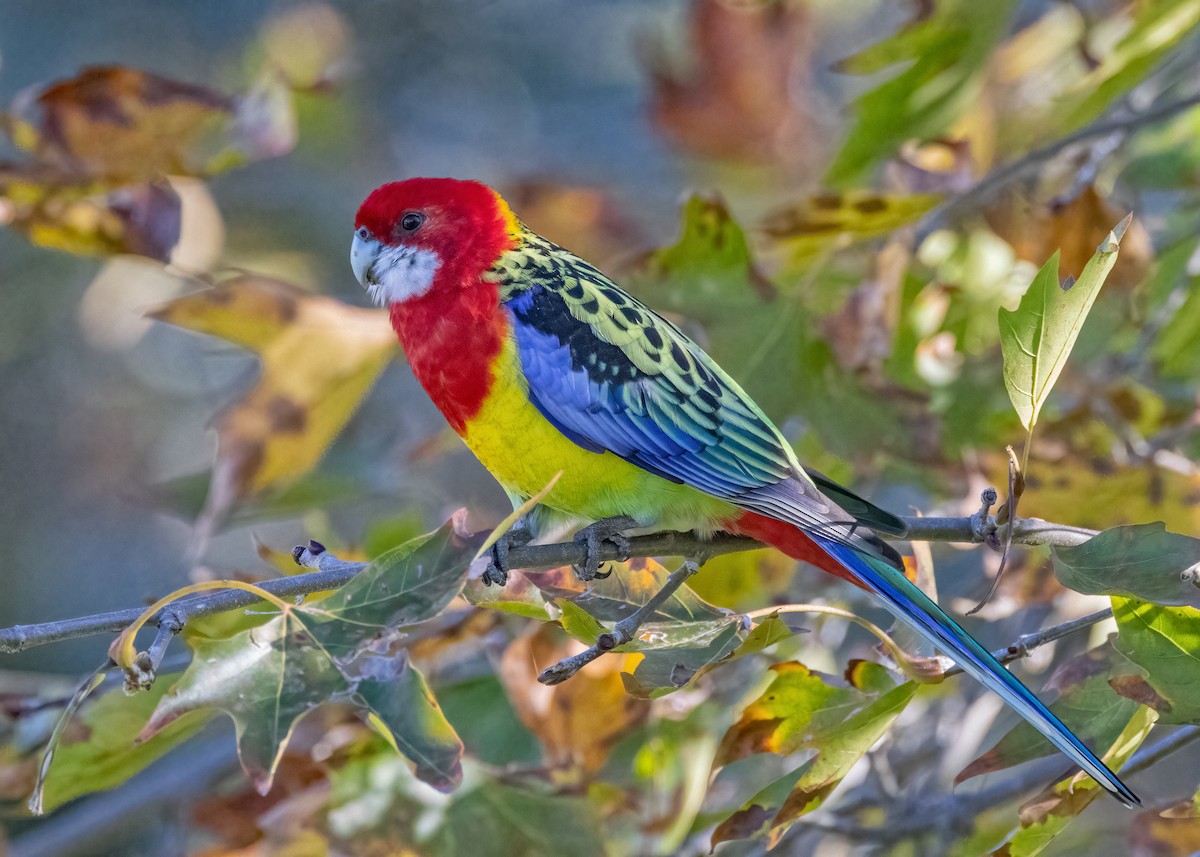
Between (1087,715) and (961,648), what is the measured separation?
0.25 m

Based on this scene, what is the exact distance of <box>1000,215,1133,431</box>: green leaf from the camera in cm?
189

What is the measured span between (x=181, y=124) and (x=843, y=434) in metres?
1.86

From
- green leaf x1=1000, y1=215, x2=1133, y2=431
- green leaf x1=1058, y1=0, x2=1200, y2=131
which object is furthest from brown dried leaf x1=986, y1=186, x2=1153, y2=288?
green leaf x1=1000, y1=215, x2=1133, y2=431

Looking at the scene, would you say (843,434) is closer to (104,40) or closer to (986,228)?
(986,228)

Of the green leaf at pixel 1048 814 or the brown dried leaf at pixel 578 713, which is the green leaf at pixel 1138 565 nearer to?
the green leaf at pixel 1048 814

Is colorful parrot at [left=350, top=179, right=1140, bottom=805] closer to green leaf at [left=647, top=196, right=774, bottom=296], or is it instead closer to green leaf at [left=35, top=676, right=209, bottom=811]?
green leaf at [left=647, top=196, right=774, bottom=296]

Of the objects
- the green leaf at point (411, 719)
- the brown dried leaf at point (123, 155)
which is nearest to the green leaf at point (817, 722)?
the green leaf at point (411, 719)

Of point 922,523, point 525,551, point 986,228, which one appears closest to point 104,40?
point 986,228

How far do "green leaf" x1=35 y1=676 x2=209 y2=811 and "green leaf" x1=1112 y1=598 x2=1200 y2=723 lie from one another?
6.14 feet

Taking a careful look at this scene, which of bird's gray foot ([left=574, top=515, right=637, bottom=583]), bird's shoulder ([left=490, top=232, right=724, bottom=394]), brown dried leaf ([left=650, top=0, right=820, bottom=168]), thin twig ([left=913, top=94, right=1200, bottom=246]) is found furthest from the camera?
brown dried leaf ([left=650, top=0, right=820, bottom=168])

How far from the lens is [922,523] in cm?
233

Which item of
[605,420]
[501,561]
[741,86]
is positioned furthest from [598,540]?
[741,86]

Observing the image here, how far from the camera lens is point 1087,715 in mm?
2221

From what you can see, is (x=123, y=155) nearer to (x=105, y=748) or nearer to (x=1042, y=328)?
(x=105, y=748)
